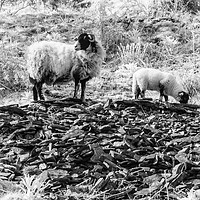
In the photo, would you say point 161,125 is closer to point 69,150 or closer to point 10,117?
point 69,150

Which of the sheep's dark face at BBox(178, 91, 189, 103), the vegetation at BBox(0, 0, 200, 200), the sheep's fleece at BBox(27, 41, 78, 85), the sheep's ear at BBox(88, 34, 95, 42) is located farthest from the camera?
the vegetation at BBox(0, 0, 200, 200)

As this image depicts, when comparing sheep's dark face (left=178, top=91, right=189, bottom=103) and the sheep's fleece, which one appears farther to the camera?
sheep's dark face (left=178, top=91, right=189, bottom=103)

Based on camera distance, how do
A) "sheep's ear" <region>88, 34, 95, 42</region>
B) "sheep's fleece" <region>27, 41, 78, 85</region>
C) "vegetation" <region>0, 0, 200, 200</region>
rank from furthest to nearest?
"vegetation" <region>0, 0, 200, 200</region>, "sheep's ear" <region>88, 34, 95, 42</region>, "sheep's fleece" <region>27, 41, 78, 85</region>

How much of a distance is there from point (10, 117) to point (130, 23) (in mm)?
7157

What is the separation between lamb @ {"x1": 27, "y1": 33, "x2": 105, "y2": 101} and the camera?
23.3ft

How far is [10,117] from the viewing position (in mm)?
5609

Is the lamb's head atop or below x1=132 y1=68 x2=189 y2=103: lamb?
atop

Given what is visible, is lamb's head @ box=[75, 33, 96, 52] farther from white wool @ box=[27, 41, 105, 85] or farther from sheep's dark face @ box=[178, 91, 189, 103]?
sheep's dark face @ box=[178, 91, 189, 103]

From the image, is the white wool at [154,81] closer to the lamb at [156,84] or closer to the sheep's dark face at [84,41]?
the lamb at [156,84]

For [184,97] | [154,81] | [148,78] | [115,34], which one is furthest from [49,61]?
[115,34]

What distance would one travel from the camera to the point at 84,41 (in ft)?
23.7

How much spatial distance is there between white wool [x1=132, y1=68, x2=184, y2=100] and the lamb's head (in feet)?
4.26

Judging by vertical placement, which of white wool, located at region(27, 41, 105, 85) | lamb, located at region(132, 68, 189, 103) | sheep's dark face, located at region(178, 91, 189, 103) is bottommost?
sheep's dark face, located at region(178, 91, 189, 103)

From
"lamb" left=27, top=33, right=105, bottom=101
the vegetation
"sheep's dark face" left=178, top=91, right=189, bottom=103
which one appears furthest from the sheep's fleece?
"sheep's dark face" left=178, top=91, right=189, bottom=103
